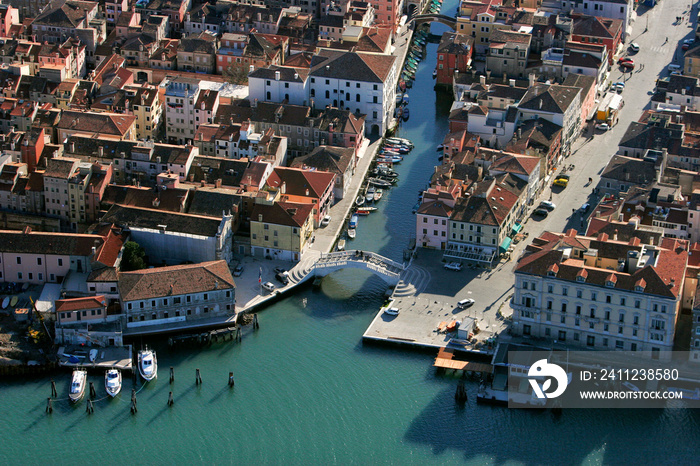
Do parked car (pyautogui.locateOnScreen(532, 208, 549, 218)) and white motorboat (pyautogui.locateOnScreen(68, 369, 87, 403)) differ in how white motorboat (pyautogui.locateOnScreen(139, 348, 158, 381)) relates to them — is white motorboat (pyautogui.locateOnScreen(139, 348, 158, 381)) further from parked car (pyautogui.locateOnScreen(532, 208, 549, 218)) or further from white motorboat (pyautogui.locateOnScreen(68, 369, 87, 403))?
parked car (pyautogui.locateOnScreen(532, 208, 549, 218))

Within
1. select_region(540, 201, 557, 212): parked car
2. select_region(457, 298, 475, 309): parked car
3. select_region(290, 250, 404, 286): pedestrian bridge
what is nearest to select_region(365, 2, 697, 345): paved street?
select_region(457, 298, 475, 309): parked car

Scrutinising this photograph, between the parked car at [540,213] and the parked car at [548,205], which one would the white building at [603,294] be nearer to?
the parked car at [540,213]

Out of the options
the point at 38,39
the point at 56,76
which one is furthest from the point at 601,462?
the point at 38,39

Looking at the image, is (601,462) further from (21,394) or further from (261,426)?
(21,394)

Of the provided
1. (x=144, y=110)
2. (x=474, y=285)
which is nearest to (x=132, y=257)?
(x=474, y=285)

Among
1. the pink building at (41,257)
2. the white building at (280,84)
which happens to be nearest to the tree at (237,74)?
the white building at (280,84)

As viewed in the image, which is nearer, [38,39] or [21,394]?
[21,394]

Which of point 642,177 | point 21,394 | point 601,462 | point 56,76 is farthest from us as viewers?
point 56,76
